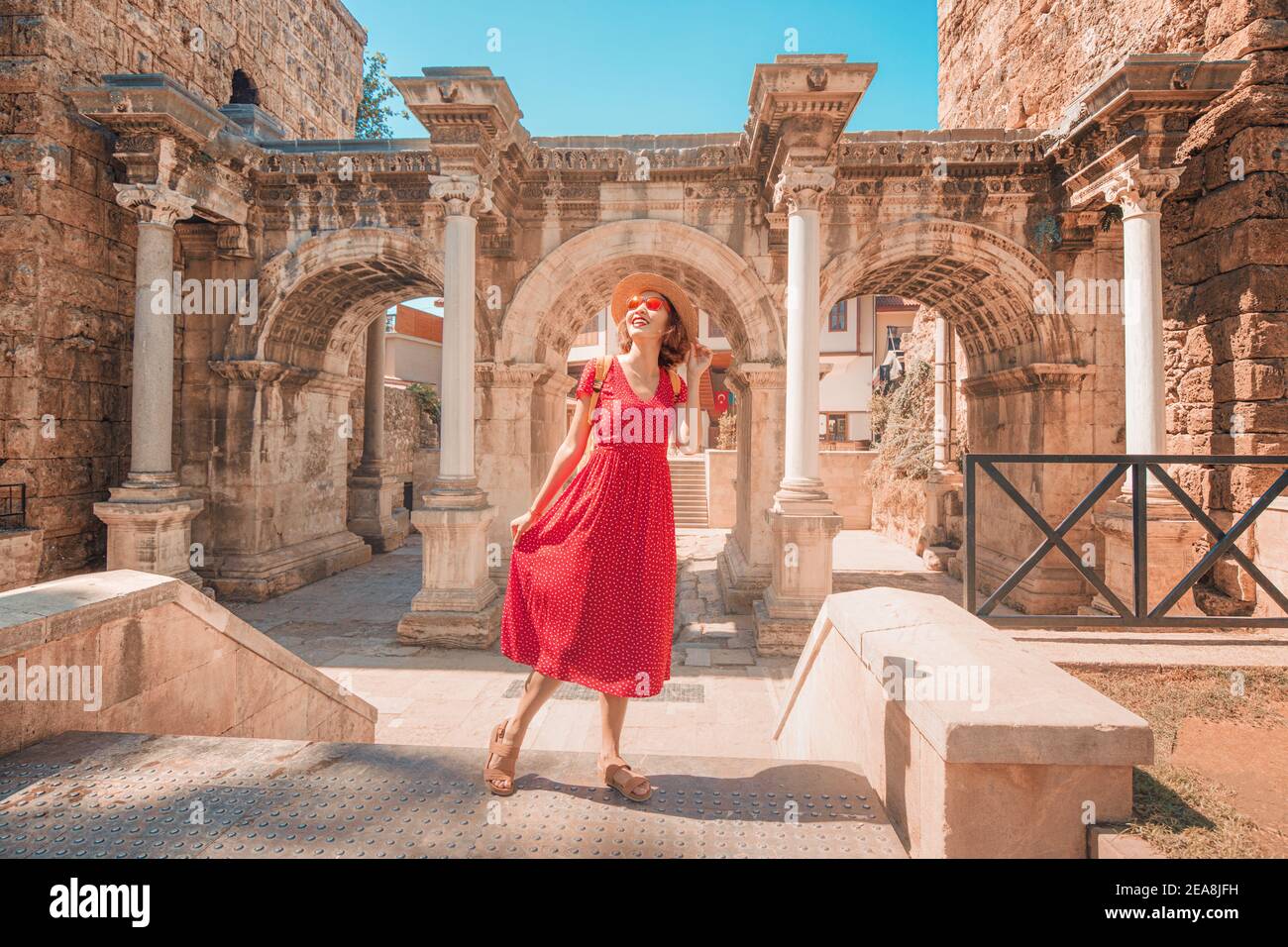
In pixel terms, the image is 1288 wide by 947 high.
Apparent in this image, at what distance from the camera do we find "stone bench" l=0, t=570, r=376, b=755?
2.37 meters

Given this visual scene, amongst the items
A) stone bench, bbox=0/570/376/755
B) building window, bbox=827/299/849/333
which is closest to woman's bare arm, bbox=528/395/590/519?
stone bench, bbox=0/570/376/755

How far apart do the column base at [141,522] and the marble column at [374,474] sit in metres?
5.12

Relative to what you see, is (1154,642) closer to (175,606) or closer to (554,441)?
(175,606)

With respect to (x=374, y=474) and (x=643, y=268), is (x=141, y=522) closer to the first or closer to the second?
(x=374, y=474)

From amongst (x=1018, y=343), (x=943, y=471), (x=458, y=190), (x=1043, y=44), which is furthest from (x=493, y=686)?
(x=1043, y=44)

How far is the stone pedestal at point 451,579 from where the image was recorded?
651cm

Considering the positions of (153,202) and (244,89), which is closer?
(153,202)

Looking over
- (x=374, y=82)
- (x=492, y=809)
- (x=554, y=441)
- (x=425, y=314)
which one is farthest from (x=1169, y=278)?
(x=425, y=314)

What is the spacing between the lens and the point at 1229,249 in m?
6.13

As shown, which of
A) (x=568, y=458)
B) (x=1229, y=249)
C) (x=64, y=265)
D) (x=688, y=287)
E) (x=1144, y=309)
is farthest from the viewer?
(x=688, y=287)

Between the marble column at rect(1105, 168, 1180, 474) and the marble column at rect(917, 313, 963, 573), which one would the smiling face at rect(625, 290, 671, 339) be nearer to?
the marble column at rect(1105, 168, 1180, 474)

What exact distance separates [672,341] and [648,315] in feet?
0.52

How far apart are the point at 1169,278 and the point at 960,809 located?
788 centimetres

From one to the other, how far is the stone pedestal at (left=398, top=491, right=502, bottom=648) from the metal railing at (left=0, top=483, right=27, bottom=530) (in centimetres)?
422
